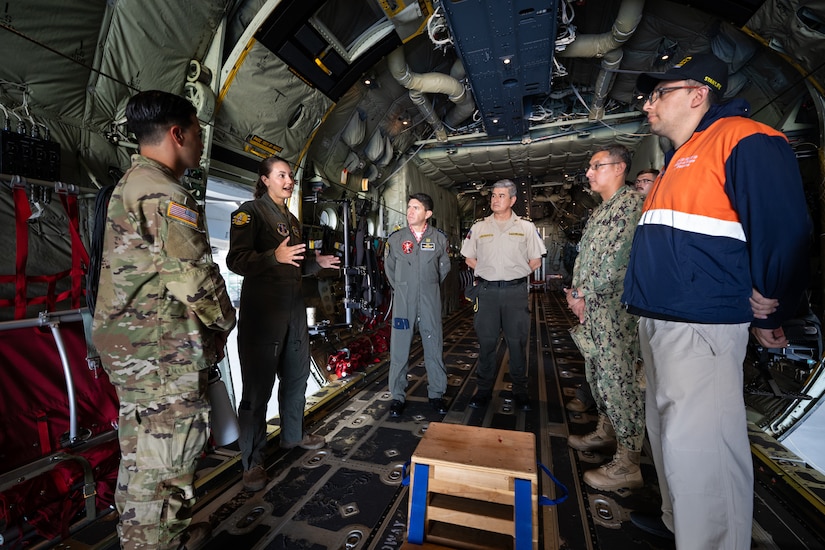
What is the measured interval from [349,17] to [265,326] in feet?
10.6

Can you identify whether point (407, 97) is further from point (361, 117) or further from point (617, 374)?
point (617, 374)

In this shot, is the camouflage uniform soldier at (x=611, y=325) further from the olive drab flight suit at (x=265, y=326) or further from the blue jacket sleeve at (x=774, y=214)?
the olive drab flight suit at (x=265, y=326)

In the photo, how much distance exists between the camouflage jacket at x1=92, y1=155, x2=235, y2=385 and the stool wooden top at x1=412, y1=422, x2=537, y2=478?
1094mm

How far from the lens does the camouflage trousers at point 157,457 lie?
1.27 metres

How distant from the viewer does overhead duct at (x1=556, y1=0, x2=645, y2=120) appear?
3207mm

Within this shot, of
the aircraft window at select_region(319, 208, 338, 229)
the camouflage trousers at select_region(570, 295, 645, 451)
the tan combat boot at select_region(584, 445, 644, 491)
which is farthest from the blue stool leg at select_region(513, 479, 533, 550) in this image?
the aircraft window at select_region(319, 208, 338, 229)

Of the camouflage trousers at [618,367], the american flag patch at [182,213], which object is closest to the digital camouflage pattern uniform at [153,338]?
the american flag patch at [182,213]

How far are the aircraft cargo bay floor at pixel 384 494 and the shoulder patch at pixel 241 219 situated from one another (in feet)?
5.36

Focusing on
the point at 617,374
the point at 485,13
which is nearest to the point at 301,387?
the point at 617,374

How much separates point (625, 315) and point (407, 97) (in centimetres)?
426

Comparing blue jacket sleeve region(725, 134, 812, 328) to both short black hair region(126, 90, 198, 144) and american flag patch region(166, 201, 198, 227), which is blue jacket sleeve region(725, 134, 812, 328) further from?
short black hair region(126, 90, 198, 144)

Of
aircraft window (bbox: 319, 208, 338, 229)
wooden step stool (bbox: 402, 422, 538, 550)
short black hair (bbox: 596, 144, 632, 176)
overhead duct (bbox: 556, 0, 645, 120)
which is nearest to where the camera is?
wooden step stool (bbox: 402, 422, 538, 550)

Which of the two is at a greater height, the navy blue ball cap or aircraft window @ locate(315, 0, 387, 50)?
aircraft window @ locate(315, 0, 387, 50)

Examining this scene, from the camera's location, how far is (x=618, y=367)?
2.12 meters
